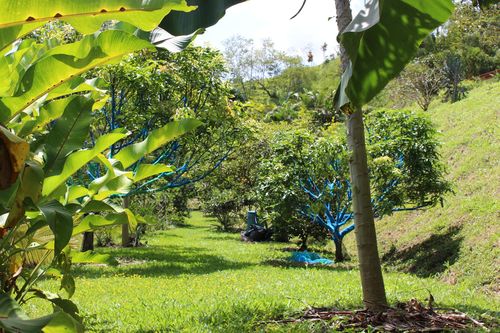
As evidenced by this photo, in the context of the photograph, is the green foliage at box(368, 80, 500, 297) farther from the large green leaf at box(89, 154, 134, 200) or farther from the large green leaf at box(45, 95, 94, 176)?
the large green leaf at box(45, 95, 94, 176)

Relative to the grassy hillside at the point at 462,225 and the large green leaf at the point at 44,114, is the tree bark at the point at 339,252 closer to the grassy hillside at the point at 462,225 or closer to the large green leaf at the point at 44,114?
the grassy hillside at the point at 462,225

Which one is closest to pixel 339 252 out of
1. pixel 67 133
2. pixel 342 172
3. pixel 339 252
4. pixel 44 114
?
pixel 339 252

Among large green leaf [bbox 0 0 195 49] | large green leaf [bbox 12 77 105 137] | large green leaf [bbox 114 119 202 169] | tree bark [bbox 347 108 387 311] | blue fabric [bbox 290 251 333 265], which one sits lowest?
blue fabric [bbox 290 251 333 265]

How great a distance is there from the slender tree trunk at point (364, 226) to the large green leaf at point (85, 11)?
233 cm

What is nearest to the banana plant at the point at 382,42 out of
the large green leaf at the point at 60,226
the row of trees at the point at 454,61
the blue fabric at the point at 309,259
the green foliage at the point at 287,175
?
the large green leaf at the point at 60,226

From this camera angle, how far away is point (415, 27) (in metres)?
1.87

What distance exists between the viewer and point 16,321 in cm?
128

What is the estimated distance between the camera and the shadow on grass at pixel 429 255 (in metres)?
8.68

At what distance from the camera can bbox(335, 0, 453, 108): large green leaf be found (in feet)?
5.90

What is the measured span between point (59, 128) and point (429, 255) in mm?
8654

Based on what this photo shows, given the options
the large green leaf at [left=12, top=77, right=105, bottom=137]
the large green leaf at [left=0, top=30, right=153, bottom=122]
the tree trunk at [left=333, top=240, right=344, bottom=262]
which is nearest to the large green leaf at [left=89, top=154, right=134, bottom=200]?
the large green leaf at [left=12, top=77, right=105, bottom=137]

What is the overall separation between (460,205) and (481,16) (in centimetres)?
1058

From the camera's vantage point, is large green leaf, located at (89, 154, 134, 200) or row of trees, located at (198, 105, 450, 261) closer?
large green leaf, located at (89, 154, 134, 200)

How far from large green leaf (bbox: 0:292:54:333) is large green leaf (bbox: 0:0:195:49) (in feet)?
2.48
